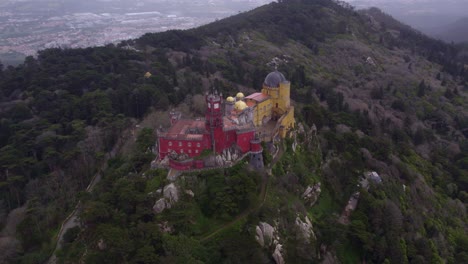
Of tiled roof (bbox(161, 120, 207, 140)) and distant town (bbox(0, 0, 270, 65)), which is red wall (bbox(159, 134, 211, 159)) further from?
distant town (bbox(0, 0, 270, 65))

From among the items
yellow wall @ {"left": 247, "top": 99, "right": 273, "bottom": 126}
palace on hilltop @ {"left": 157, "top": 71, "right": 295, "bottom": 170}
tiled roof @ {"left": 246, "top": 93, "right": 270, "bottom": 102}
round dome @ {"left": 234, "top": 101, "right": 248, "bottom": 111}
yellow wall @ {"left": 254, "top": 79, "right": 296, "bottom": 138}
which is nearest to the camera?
palace on hilltop @ {"left": 157, "top": 71, "right": 295, "bottom": 170}

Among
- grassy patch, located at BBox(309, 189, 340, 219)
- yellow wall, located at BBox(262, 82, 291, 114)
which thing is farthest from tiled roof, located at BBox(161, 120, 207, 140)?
grassy patch, located at BBox(309, 189, 340, 219)

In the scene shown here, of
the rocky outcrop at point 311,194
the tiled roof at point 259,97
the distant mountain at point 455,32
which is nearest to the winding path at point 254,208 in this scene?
the rocky outcrop at point 311,194

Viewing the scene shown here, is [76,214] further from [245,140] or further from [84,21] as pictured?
[84,21]

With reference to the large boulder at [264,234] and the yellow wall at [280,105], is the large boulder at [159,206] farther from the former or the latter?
the yellow wall at [280,105]

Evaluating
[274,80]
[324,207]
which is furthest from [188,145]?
[324,207]

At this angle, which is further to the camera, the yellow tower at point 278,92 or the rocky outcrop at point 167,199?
the yellow tower at point 278,92

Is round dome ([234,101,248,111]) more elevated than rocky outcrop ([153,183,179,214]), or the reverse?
round dome ([234,101,248,111])
